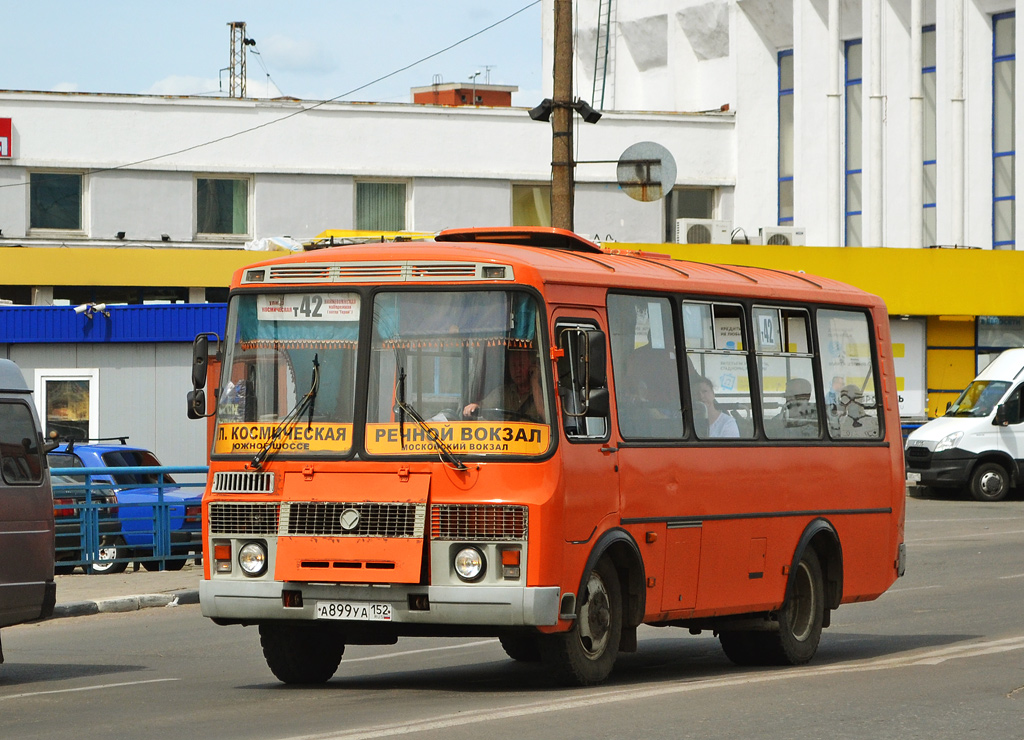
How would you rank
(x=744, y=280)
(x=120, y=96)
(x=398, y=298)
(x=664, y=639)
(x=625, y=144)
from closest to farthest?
(x=398, y=298), (x=744, y=280), (x=664, y=639), (x=120, y=96), (x=625, y=144)

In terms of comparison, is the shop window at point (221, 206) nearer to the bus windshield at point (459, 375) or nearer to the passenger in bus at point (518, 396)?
the bus windshield at point (459, 375)

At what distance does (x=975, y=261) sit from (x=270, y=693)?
31.3 metres

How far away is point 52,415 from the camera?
1022 inches

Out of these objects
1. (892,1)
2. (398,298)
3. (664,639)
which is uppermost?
(892,1)

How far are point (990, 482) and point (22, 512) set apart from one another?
22.6 m

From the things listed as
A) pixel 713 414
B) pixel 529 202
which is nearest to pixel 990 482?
pixel 529 202

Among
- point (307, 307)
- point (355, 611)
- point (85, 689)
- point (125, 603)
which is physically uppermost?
point (307, 307)

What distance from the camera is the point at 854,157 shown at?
152 ft

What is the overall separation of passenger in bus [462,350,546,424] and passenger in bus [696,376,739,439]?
1898 mm

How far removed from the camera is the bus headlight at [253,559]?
10.1m

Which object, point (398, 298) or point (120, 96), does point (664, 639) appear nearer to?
point (398, 298)

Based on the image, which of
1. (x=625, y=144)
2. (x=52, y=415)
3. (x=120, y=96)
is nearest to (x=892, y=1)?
(x=625, y=144)

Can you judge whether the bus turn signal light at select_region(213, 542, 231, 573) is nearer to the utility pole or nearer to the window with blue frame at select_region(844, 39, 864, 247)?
the utility pole

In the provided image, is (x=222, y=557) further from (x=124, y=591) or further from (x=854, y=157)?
(x=854, y=157)
